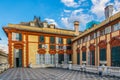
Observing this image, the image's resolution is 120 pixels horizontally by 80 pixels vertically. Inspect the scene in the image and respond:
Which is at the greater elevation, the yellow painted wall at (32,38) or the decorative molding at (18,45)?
the yellow painted wall at (32,38)

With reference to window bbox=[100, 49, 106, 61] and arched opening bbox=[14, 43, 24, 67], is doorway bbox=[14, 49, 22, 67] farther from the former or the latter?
window bbox=[100, 49, 106, 61]

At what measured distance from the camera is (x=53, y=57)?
39.3 meters

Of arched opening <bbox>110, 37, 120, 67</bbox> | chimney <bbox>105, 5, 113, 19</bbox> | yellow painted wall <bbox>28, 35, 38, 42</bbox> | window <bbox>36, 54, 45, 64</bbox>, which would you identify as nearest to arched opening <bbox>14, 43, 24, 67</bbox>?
yellow painted wall <bbox>28, 35, 38, 42</bbox>

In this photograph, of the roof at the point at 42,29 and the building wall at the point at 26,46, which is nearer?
the building wall at the point at 26,46

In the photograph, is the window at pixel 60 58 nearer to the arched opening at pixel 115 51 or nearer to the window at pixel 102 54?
the window at pixel 102 54

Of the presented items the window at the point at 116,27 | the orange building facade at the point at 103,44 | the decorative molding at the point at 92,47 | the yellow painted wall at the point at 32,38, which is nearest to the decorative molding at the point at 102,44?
the orange building facade at the point at 103,44

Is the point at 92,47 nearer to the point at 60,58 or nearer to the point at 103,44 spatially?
the point at 103,44

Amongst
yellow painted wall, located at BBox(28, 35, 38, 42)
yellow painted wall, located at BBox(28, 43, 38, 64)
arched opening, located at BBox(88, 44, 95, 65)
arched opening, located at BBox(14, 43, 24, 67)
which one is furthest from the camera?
yellow painted wall, located at BBox(28, 35, 38, 42)

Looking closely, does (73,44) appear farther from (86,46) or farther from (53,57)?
(86,46)

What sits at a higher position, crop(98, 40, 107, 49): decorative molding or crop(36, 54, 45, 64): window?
crop(98, 40, 107, 49): decorative molding

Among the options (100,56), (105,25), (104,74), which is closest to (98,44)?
(100,56)

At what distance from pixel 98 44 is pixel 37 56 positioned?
51.2 ft

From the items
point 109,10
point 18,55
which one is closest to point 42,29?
point 18,55

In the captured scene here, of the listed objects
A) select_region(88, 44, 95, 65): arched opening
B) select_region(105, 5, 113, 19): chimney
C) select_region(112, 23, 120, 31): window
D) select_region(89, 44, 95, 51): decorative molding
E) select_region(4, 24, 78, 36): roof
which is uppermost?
select_region(105, 5, 113, 19): chimney
